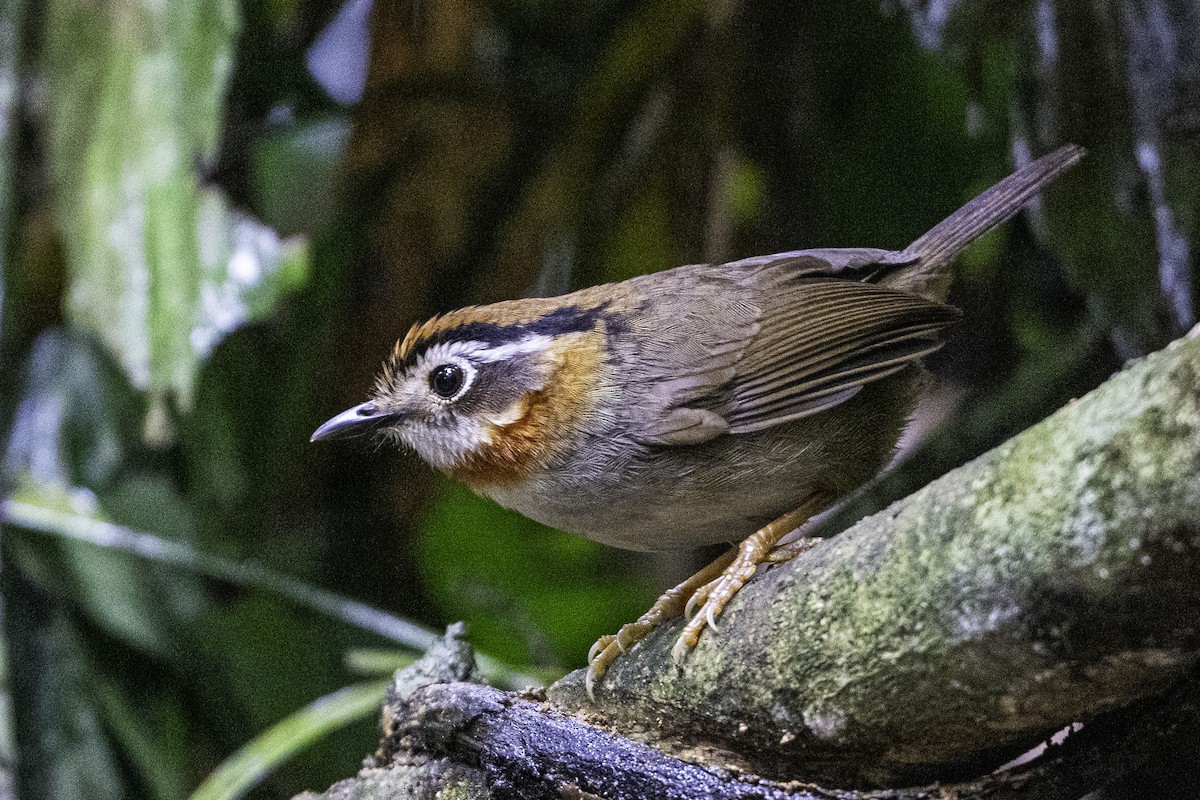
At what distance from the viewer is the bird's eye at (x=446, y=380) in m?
1.80

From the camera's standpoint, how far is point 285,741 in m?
2.94

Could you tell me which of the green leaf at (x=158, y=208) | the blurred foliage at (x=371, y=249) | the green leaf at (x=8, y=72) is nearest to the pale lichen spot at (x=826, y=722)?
the blurred foliage at (x=371, y=249)

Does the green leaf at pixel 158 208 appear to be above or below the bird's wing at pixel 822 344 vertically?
above

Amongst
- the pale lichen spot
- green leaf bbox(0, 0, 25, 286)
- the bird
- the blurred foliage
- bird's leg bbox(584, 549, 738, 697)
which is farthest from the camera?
green leaf bbox(0, 0, 25, 286)

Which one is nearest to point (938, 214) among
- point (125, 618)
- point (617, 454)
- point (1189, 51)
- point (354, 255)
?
point (1189, 51)

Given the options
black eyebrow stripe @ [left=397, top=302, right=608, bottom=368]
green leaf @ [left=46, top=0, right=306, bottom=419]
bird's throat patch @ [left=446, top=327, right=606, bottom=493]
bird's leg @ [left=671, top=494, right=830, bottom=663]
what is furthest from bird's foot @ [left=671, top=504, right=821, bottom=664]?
green leaf @ [left=46, top=0, right=306, bottom=419]

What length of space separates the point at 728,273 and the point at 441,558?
1.86 metres

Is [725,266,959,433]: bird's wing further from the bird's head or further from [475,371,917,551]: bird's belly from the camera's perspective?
the bird's head

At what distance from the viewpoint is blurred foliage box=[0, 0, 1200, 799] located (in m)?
2.55

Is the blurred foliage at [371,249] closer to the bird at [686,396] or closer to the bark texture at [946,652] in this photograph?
the bird at [686,396]

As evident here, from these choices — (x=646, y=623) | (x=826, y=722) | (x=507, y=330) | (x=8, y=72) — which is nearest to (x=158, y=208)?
(x=8, y=72)

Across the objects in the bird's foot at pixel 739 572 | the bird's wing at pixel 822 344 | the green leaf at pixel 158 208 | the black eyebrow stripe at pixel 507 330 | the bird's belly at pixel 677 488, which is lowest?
the bird's foot at pixel 739 572

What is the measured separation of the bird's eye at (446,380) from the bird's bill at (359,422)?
0.29ft

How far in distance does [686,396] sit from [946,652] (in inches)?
29.6
